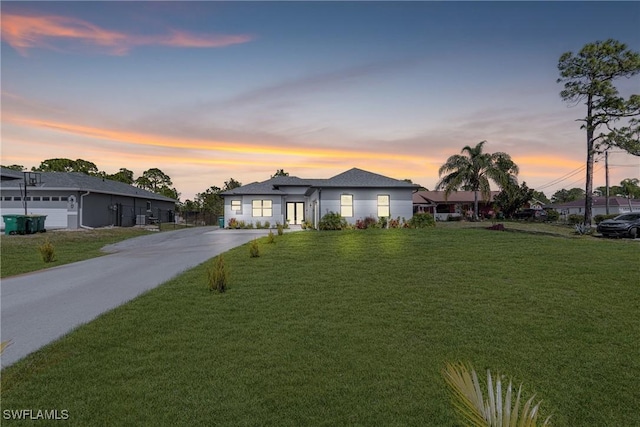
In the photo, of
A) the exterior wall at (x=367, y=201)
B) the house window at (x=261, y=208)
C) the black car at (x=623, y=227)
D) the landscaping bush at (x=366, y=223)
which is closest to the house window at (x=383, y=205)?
the exterior wall at (x=367, y=201)

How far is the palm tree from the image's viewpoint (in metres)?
43.2

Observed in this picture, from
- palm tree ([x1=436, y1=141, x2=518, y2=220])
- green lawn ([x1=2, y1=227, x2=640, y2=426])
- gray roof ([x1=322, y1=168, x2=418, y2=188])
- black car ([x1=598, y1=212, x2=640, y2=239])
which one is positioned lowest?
green lawn ([x1=2, y1=227, x2=640, y2=426])

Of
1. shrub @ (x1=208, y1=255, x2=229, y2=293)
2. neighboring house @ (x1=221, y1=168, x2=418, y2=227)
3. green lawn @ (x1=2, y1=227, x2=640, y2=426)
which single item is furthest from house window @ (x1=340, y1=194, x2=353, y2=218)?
shrub @ (x1=208, y1=255, x2=229, y2=293)

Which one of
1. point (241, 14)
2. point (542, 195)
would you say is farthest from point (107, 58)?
point (542, 195)

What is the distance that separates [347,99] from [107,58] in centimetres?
1115

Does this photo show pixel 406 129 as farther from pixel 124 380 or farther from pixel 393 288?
pixel 124 380

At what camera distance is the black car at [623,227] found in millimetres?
21070

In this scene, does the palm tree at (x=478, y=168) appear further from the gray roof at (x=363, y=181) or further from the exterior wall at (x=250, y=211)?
the exterior wall at (x=250, y=211)

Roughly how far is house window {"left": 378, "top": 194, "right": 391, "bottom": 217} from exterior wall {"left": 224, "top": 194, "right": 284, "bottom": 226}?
964cm

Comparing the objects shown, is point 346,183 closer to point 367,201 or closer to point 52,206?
point 367,201

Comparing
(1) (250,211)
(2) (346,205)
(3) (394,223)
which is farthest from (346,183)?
(1) (250,211)

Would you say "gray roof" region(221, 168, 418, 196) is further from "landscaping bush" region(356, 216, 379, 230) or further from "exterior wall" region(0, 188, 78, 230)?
"exterior wall" region(0, 188, 78, 230)

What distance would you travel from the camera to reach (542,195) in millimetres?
97438

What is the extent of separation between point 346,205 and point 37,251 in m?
18.9
